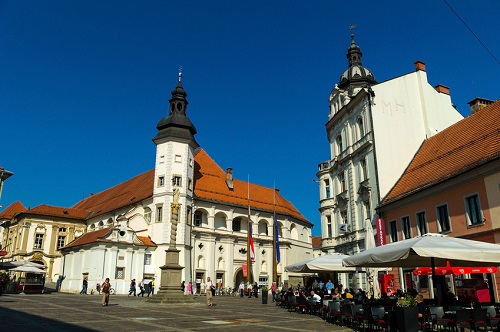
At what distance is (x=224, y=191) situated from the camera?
2064 inches

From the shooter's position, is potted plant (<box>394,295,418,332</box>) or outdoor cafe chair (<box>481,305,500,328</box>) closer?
potted plant (<box>394,295,418,332</box>)

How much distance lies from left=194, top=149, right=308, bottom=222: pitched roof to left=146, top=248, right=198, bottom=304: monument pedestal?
73.2 feet

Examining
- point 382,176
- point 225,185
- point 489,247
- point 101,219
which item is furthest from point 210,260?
point 489,247

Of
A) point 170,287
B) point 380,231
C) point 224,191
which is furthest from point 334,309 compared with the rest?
point 224,191

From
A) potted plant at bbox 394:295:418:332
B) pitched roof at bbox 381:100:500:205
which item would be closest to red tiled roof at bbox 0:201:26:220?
pitched roof at bbox 381:100:500:205

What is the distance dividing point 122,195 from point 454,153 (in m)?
42.7

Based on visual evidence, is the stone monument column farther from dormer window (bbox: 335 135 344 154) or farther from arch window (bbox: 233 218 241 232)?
arch window (bbox: 233 218 241 232)

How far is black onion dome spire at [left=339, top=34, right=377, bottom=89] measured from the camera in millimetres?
36938

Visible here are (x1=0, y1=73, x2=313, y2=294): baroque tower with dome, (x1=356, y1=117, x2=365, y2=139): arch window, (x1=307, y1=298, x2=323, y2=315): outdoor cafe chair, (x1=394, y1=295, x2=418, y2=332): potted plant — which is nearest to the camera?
(x1=394, y1=295, x2=418, y2=332): potted plant

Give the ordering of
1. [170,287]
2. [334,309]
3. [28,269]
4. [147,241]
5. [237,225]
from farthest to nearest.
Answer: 1. [237,225]
2. [147,241]
3. [28,269]
4. [170,287]
5. [334,309]

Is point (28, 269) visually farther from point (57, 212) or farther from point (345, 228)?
point (345, 228)

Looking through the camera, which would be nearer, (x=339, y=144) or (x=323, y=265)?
(x=323, y=265)

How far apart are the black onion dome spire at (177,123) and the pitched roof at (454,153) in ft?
84.1

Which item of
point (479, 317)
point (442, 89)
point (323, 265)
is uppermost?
point (442, 89)
